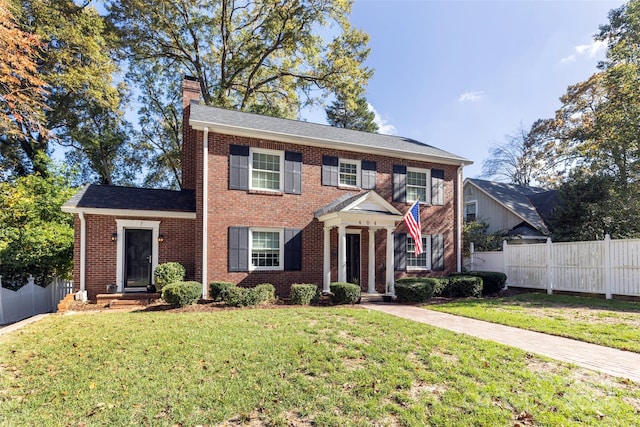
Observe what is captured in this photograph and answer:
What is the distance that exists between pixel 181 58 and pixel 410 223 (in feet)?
64.6

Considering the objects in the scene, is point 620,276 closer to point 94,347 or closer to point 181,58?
point 94,347

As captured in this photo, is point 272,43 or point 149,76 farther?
point 149,76

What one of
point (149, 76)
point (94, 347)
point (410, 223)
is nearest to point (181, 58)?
point (149, 76)

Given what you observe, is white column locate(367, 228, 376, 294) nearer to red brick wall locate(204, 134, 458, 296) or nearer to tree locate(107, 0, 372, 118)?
red brick wall locate(204, 134, 458, 296)

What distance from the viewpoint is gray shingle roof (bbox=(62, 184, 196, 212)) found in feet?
35.4

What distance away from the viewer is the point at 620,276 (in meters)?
11.1

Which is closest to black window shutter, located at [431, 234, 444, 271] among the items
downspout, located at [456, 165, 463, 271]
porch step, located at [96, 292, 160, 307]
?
downspout, located at [456, 165, 463, 271]

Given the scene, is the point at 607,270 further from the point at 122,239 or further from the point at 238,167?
the point at 122,239

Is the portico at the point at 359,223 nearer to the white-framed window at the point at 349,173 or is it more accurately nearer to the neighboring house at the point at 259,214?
the neighboring house at the point at 259,214

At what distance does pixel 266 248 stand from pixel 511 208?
50.4ft

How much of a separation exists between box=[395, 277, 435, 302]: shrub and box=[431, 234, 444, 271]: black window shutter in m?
3.00

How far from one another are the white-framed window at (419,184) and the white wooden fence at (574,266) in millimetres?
4194

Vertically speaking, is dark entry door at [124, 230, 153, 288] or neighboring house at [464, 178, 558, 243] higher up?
neighboring house at [464, 178, 558, 243]

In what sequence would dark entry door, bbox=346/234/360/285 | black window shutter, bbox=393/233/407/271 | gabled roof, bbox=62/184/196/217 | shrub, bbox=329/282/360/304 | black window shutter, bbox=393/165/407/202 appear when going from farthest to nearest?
black window shutter, bbox=393/165/407/202 → black window shutter, bbox=393/233/407/271 → dark entry door, bbox=346/234/360/285 → gabled roof, bbox=62/184/196/217 → shrub, bbox=329/282/360/304
